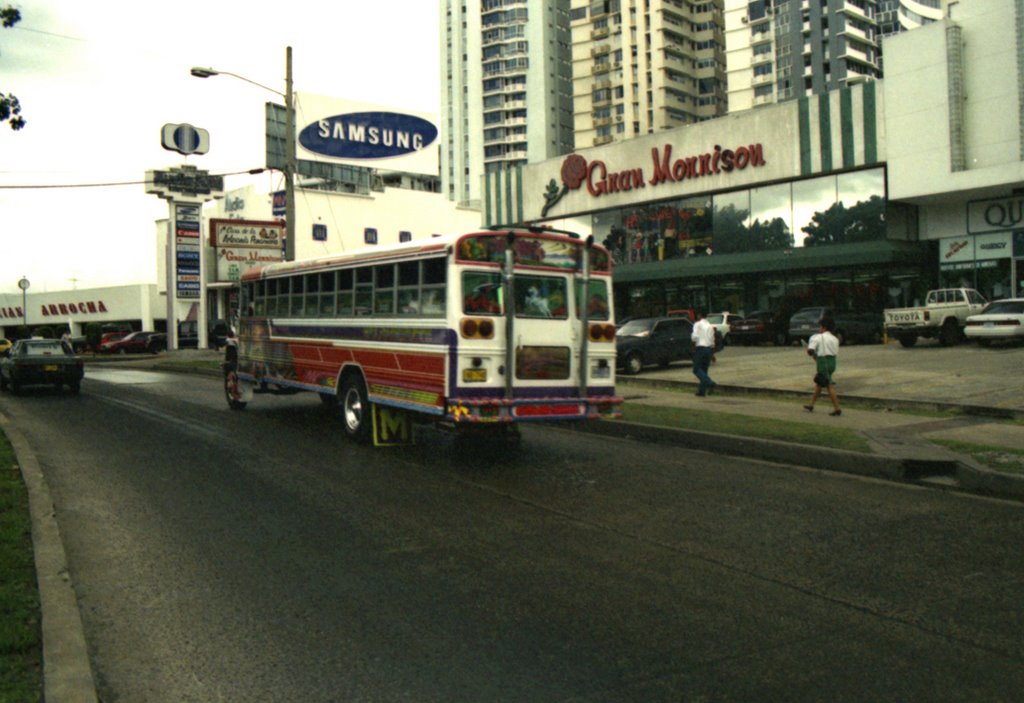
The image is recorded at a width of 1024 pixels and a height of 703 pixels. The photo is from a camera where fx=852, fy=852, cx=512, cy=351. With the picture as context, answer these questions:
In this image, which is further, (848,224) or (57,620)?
(848,224)

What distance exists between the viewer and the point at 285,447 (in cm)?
1188

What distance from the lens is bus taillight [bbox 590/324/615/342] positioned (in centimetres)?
1126

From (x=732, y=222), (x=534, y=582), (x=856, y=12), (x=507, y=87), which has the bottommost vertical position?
(x=534, y=582)

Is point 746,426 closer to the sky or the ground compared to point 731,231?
closer to the ground

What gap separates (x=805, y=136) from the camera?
35.1 metres

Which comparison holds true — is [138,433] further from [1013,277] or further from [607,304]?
[1013,277]

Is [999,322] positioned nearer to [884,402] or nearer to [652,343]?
[652,343]

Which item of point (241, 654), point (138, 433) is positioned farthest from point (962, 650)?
point (138, 433)

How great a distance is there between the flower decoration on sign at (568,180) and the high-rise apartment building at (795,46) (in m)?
54.9

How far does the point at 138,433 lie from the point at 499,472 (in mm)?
6843

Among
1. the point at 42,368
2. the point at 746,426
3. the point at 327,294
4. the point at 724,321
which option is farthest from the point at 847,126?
the point at 42,368

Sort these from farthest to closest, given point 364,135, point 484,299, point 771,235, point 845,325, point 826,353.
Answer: point 364,135 < point 771,235 < point 845,325 < point 826,353 < point 484,299

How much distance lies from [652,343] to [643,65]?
272 feet

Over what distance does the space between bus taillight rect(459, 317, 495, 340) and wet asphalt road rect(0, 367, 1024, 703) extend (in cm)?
161
